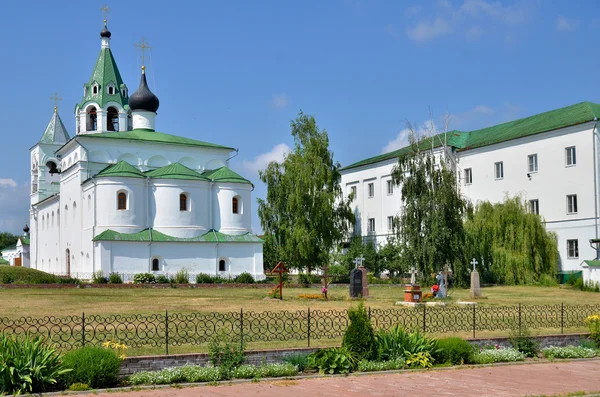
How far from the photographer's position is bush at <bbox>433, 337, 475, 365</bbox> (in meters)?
12.9

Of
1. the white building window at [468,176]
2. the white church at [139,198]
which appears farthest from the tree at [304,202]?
the white building window at [468,176]

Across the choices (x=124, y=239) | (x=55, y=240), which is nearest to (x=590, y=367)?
(x=124, y=239)

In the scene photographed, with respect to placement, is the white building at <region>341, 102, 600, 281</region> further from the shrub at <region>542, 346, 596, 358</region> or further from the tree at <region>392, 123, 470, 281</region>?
the shrub at <region>542, 346, 596, 358</region>

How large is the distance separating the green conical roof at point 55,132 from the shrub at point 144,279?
98.8 feet

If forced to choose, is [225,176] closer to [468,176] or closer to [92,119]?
[92,119]

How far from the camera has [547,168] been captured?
4041 cm

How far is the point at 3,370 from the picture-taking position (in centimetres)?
982

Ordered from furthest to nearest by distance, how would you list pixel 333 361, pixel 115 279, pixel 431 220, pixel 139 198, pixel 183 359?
pixel 139 198, pixel 115 279, pixel 431 220, pixel 333 361, pixel 183 359

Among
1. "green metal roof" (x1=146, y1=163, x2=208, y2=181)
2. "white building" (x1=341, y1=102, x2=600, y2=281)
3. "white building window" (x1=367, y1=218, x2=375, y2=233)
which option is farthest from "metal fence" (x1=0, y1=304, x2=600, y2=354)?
"white building window" (x1=367, y1=218, x2=375, y2=233)

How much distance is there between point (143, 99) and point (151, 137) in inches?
151

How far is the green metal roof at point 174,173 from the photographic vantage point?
46594 mm

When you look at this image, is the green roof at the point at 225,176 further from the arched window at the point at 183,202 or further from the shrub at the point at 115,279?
the shrub at the point at 115,279

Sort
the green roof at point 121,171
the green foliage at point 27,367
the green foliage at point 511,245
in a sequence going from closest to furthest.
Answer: the green foliage at point 27,367 < the green foliage at point 511,245 < the green roof at point 121,171

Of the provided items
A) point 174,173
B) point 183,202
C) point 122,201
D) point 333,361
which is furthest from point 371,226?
point 333,361
